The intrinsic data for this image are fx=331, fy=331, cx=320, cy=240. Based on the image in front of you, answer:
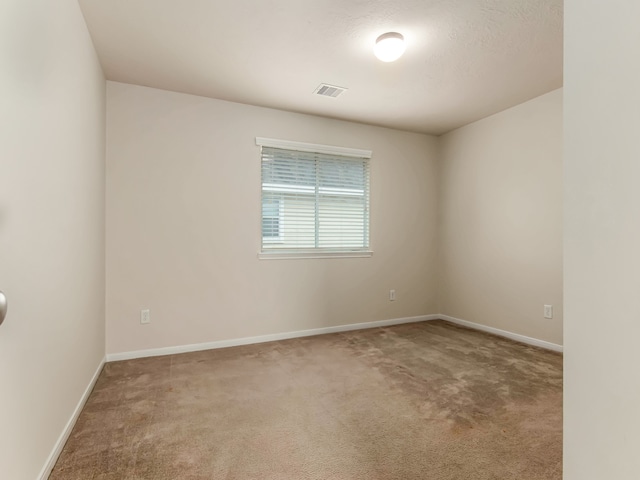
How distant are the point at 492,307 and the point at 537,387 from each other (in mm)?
1565

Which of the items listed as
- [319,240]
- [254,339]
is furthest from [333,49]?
[254,339]

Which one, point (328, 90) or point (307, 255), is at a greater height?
point (328, 90)

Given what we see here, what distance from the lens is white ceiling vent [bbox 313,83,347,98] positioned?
3.17 meters

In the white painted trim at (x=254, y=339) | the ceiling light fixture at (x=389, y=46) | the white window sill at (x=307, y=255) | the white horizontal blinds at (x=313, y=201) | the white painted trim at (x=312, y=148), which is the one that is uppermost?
the ceiling light fixture at (x=389, y=46)

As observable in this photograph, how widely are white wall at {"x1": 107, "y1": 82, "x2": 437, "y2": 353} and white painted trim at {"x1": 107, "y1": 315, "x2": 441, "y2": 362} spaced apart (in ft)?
0.17

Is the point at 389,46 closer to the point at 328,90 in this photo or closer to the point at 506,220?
the point at 328,90

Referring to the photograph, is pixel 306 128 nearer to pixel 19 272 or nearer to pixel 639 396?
pixel 19 272

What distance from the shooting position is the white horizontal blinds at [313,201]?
372 centimetres

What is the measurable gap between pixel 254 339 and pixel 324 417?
1.69 m

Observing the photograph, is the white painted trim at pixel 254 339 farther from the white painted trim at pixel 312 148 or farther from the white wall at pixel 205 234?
the white painted trim at pixel 312 148

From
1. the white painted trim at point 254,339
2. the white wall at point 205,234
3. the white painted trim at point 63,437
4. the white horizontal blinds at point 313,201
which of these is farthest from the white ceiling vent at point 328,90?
the white painted trim at point 63,437

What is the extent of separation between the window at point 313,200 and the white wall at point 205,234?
0.12 m

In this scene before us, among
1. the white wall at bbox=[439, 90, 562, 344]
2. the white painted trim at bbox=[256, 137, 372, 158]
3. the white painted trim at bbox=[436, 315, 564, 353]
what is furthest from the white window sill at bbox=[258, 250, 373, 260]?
the white painted trim at bbox=[436, 315, 564, 353]

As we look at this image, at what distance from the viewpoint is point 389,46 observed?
7.83ft
